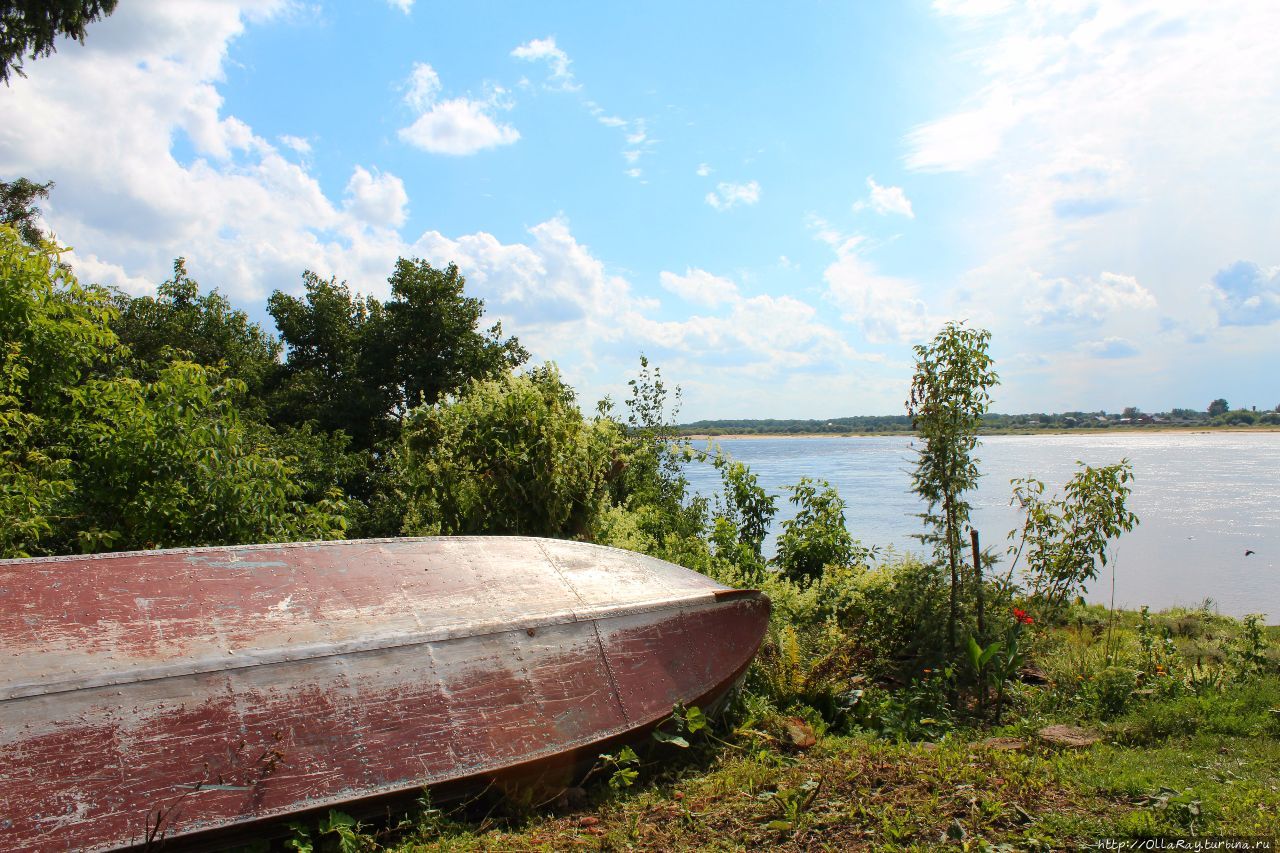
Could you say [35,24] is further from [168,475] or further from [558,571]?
[558,571]

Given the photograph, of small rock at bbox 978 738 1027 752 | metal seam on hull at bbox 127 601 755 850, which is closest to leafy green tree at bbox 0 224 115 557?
metal seam on hull at bbox 127 601 755 850

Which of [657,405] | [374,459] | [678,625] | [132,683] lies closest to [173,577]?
[132,683]

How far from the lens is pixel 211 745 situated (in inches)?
119

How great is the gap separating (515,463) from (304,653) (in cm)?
326

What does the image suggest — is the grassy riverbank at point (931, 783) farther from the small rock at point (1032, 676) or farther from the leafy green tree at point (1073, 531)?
the leafy green tree at point (1073, 531)

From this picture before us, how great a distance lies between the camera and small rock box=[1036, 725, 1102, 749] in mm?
4277

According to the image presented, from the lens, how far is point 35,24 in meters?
8.47

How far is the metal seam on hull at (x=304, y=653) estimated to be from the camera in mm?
2902

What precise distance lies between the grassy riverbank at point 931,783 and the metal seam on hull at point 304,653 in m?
0.72

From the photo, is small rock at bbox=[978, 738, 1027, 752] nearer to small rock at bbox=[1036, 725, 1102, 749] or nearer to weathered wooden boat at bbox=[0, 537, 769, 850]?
small rock at bbox=[1036, 725, 1102, 749]

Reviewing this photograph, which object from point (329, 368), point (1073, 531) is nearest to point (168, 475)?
point (1073, 531)

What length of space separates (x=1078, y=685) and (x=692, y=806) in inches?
136

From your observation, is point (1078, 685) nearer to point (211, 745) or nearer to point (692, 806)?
point (692, 806)

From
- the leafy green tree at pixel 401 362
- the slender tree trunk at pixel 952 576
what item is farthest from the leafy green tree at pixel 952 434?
the leafy green tree at pixel 401 362
